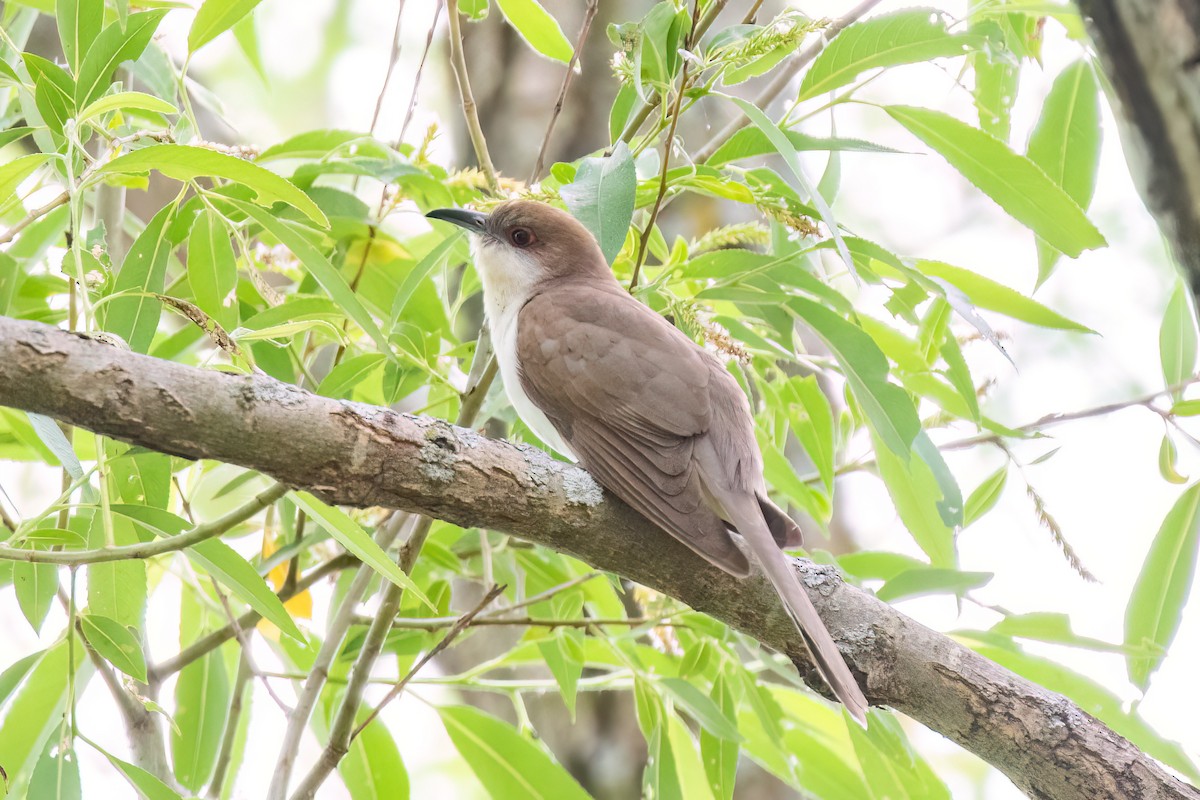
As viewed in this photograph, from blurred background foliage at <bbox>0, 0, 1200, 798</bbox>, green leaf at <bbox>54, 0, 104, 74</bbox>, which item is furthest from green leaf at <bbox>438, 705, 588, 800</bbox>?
green leaf at <bbox>54, 0, 104, 74</bbox>

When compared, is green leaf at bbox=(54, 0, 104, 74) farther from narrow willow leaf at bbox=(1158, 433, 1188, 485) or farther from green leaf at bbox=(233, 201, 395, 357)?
narrow willow leaf at bbox=(1158, 433, 1188, 485)

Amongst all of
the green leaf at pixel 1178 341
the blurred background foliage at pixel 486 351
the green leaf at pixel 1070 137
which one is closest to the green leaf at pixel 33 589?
the blurred background foliage at pixel 486 351

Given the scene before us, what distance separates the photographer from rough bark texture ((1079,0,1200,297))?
1.00 metres

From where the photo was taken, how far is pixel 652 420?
288cm

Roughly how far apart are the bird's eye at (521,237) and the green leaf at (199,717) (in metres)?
1.71

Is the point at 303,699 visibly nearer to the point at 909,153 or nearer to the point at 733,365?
the point at 733,365

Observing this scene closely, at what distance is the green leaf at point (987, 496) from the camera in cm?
313

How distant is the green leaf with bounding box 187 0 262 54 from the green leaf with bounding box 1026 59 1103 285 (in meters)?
2.03

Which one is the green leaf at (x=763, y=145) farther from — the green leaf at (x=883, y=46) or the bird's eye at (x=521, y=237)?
the bird's eye at (x=521, y=237)

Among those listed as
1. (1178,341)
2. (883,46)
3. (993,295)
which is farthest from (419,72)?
(1178,341)

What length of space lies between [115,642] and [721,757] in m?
1.52

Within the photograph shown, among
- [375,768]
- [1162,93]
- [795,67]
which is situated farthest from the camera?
[375,768]

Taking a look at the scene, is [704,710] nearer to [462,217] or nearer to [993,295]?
[993,295]

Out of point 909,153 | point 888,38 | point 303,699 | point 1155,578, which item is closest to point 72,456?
point 303,699
